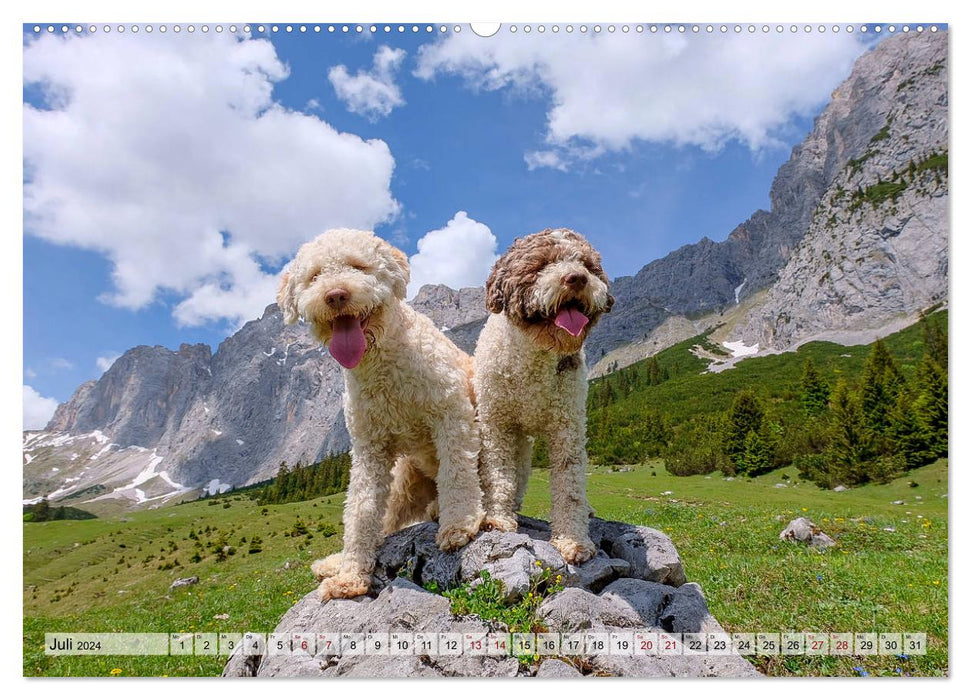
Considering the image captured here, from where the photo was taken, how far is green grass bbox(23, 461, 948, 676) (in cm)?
512

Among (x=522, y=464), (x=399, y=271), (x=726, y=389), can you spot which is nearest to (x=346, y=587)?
(x=522, y=464)

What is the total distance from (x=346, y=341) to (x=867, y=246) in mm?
144165

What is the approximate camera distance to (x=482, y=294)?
504cm

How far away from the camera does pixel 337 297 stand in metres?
4.01

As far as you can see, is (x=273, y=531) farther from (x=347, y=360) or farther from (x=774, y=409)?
(x=774, y=409)

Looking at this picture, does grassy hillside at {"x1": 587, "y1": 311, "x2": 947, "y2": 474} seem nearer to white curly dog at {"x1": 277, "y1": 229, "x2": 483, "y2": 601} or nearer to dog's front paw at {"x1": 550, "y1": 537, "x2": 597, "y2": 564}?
dog's front paw at {"x1": 550, "y1": 537, "x2": 597, "y2": 564}

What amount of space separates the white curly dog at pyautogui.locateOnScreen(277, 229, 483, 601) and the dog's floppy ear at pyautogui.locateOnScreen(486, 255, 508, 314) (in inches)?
26.8

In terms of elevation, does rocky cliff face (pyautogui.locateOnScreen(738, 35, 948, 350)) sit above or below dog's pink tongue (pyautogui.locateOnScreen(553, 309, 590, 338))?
above

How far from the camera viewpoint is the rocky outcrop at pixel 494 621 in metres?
4.05

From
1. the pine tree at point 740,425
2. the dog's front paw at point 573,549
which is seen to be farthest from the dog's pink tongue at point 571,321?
the pine tree at point 740,425

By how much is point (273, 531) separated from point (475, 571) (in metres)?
34.1

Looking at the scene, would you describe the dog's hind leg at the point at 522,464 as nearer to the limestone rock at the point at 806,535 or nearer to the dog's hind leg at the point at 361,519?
the dog's hind leg at the point at 361,519

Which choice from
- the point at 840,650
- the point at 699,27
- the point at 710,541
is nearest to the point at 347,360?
the point at 699,27

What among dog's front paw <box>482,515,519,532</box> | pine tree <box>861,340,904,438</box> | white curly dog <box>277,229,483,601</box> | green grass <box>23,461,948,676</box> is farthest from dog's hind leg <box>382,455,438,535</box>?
pine tree <box>861,340,904,438</box>
